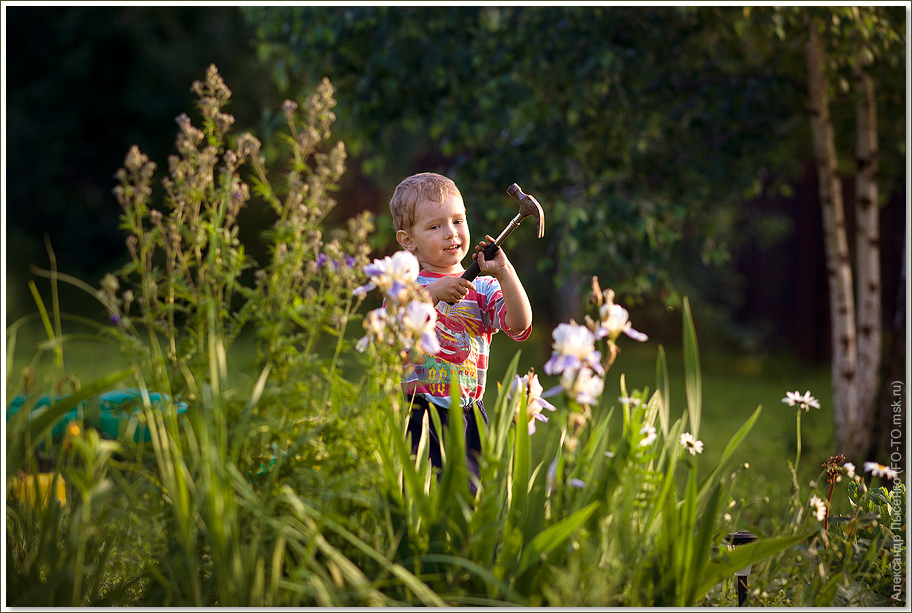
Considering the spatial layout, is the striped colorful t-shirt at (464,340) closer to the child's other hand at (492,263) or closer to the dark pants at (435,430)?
the dark pants at (435,430)

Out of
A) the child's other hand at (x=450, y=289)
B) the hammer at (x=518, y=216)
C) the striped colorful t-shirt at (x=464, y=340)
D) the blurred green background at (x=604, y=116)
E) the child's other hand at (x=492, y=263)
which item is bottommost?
the striped colorful t-shirt at (x=464, y=340)

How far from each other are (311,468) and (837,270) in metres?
3.82

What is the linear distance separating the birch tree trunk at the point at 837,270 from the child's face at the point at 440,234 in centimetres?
293

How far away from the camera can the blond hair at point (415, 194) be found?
2.43 m

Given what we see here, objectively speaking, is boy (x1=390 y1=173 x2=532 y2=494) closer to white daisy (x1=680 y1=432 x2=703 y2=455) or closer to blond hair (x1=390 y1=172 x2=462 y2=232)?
blond hair (x1=390 y1=172 x2=462 y2=232)

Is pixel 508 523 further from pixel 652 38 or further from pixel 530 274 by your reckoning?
pixel 530 274

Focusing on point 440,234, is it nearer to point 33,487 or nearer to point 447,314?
point 447,314

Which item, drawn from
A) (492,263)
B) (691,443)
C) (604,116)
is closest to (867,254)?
(604,116)

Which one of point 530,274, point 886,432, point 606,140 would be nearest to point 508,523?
point 606,140

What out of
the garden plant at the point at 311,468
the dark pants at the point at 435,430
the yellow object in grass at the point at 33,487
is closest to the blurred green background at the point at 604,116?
the yellow object in grass at the point at 33,487

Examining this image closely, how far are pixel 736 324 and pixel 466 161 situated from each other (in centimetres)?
678

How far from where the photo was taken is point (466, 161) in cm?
439

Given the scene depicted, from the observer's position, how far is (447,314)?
7.98 feet

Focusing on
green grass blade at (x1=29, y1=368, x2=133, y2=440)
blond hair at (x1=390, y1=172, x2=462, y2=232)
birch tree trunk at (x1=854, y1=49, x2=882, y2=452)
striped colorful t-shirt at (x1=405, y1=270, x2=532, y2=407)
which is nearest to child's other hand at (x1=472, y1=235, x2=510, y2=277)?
striped colorful t-shirt at (x1=405, y1=270, x2=532, y2=407)
